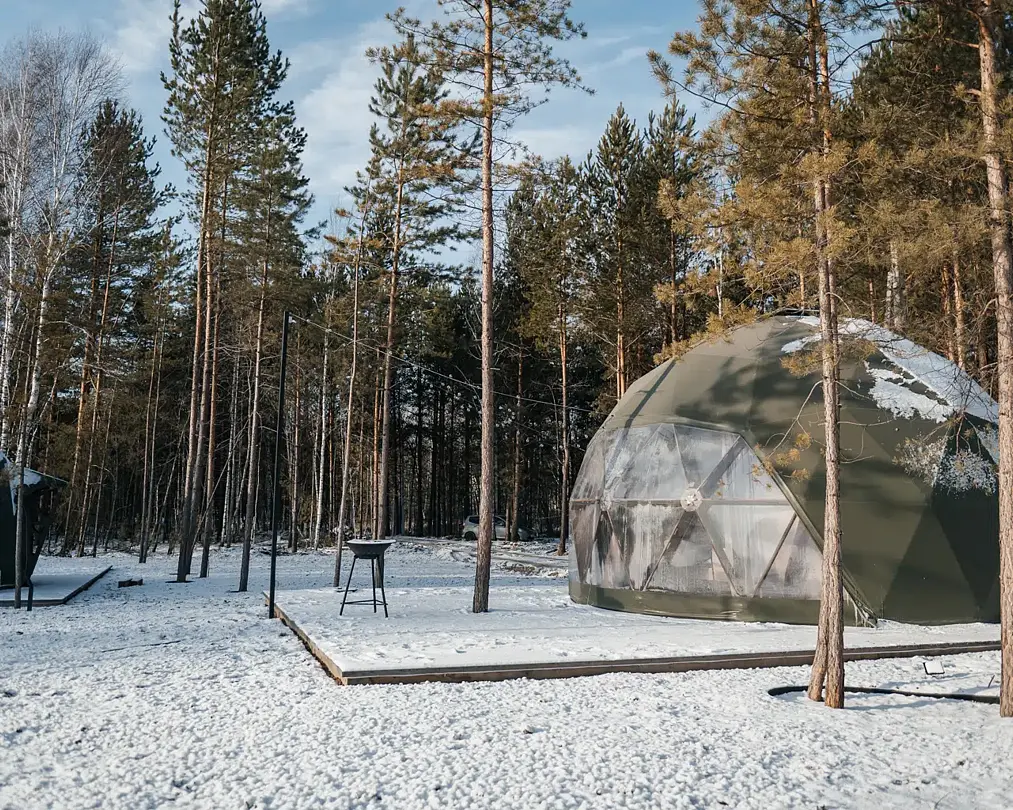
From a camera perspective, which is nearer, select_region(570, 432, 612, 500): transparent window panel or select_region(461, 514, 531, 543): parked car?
select_region(570, 432, 612, 500): transparent window panel

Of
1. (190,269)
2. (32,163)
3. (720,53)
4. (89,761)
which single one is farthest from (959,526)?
(190,269)

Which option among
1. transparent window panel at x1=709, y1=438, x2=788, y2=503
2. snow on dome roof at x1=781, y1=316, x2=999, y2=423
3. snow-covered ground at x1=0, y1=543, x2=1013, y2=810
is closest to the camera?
snow-covered ground at x1=0, y1=543, x2=1013, y2=810

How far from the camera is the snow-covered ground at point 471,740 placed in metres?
3.99

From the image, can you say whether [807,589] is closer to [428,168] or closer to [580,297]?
[428,168]

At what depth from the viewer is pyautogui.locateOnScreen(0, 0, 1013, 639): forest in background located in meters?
6.59

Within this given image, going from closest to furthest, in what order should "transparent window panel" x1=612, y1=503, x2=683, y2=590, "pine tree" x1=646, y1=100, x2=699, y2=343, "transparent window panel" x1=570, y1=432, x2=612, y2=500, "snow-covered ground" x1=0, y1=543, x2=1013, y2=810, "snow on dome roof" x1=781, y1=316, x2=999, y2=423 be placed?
"snow-covered ground" x1=0, y1=543, x2=1013, y2=810 < "snow on dome roof" x1=781, y1=316, x2=999, y2=423 < "transparent window panel" x1=612, y1=503, x2=683, y2=590 < "transparent window panel" x1=570, y1=432, x2=612, y2=500 < "pine tree" x1=646, y1=100, x2=699, y2=343

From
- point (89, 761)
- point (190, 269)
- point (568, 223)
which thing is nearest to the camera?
point (89, 761)

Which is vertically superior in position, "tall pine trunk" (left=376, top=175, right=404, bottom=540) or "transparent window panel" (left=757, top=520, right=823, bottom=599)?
"tall pine trunk" (left=376, top=175, right=404, bottom=540)

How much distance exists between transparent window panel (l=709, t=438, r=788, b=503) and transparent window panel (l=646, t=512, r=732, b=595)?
557mm

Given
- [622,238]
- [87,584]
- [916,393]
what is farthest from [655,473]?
[622,238]

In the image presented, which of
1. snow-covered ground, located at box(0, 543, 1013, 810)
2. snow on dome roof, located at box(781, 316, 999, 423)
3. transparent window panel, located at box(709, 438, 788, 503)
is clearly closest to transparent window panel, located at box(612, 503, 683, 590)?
transparent window panel, located at box(709, 438, 788, 503)

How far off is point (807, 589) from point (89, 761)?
27.0ft

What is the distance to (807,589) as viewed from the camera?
31.9 feet

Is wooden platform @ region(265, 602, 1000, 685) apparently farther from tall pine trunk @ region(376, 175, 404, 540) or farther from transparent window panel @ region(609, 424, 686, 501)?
tall pine trunk @ region(376, 175, 404, 540)
